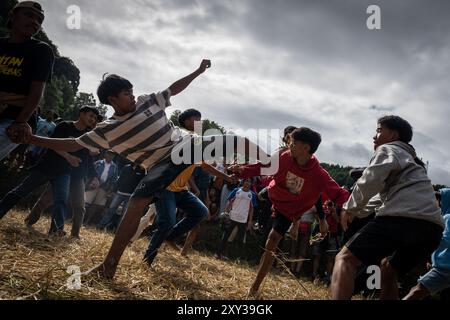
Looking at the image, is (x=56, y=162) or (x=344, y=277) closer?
(x=344, y=277)

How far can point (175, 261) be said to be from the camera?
5.00 metres

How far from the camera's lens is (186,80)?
3.75 meters

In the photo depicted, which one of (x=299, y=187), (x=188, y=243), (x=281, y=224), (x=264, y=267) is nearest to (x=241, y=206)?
(x=188, y=243)

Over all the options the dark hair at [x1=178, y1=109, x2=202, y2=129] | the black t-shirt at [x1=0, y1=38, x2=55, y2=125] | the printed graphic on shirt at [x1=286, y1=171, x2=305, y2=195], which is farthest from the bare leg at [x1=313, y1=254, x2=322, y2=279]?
the black t-shirt at [x1=0, y1=38, x2=55, y2=125]

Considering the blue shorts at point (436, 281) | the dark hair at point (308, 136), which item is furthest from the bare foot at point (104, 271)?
the blue shorts at point (436, 281)

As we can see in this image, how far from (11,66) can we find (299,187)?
3.39 meters

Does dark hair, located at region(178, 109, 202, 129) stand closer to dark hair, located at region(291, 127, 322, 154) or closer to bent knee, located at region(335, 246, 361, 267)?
dark hair, located at region(291, 127, 322, 154)

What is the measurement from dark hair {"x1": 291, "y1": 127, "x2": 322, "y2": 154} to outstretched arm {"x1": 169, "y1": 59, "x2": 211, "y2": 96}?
54.1 inches

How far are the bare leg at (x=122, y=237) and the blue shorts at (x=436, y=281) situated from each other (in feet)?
11.5

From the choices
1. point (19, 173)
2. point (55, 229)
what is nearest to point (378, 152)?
point (55, 229)

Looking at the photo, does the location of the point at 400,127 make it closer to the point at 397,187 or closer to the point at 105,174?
the point at 397,187

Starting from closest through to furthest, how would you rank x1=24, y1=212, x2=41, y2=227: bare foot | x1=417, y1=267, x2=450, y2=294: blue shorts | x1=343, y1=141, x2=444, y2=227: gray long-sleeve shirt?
x1=343, y1=141, x2=444, y2=227: gray long-sleeve shirt
x1=417, y1=267, x2=450, y2=294: blue shorts
x1=24, y1=212, x2=41, y2=227: bare foot

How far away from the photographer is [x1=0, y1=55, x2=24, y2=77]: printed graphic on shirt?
318 cm

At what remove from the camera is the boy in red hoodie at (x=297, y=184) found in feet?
12.7
